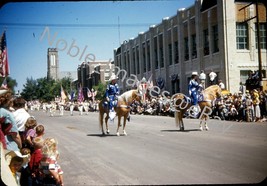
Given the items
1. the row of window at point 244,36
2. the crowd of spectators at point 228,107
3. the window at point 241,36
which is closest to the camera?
the row of window at point 244,36

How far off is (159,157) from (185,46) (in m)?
2.68

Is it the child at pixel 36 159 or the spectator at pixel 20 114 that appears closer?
the child at pixel 36 159

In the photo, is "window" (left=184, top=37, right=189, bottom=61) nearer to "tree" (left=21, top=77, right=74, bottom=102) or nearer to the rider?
the rider

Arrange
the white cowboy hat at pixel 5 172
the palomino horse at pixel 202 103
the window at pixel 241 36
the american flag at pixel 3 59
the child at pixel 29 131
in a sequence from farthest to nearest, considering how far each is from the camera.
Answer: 1. the palomino horse at pixel 202 103
2. the window at pixel 241 36
3. the child at pixel 29 131
4. the american flag at pixel 3 59
5. the white cowboy hat at pixel 5 172

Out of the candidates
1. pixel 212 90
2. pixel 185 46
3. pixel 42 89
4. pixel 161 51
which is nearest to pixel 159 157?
pixel 161 51

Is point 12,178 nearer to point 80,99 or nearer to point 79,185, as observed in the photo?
point 79,185

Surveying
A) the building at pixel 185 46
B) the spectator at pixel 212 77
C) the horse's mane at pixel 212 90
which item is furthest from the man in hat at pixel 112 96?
the spectator at pixel 212 77

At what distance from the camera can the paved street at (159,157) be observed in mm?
6258

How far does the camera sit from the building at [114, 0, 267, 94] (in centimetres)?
797

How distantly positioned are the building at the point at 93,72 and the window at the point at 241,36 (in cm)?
338

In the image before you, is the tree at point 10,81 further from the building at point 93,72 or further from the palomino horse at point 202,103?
the palomino horse at point 202,103

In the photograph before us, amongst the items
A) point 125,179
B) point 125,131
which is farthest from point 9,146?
point 125,131

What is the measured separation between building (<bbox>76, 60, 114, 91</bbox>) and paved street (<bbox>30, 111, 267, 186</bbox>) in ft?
3.56

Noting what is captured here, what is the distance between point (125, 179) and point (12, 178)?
7.42 ft
